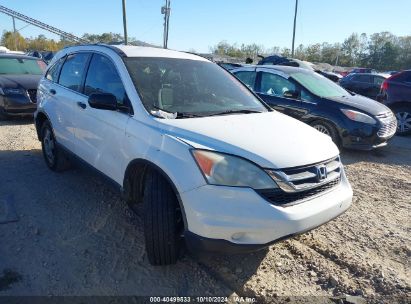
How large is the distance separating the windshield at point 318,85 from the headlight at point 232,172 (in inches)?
195

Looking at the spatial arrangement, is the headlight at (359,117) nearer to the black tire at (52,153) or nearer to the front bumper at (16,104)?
the black tire at (52,153)

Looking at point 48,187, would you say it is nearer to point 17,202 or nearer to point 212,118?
point 17,202

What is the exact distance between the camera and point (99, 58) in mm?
Answer: 3988

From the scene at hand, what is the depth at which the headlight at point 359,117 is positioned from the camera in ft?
21.6

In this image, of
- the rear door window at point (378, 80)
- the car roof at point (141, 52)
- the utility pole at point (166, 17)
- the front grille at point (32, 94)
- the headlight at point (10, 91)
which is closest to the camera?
the car roof at point (141, 52)

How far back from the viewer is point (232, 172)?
254cm

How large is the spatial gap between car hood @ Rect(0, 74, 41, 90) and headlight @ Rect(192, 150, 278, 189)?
740 cm

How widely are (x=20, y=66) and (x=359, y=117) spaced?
8393 millimetres

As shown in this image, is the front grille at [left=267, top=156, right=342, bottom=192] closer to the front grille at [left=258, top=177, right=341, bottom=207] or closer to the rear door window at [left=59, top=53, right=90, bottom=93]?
the front grille at [left=258, top=177, right=341, bottom=207]

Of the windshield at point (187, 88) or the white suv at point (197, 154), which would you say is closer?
the white suv at point (197, 154)

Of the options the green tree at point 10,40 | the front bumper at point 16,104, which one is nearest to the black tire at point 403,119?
the front bumper at point 16,104

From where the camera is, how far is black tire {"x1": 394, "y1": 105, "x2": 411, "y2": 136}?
890cm

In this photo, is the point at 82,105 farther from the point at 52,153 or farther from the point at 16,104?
the point at 16,104

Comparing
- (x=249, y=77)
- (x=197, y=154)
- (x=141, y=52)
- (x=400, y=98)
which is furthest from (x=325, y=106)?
(x=197, y=154)
